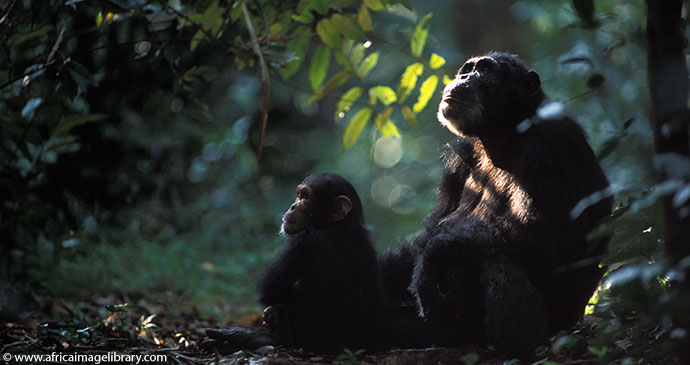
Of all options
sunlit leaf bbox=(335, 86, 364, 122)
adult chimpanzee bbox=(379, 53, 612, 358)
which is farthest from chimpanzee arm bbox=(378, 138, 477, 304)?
sunlit leaf bbox=(335, 86, 364, 122)

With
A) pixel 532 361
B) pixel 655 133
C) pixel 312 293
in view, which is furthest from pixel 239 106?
pixel 655 133

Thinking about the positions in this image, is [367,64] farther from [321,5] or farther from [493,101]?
[493,101]

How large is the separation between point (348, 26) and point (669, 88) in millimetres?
2312

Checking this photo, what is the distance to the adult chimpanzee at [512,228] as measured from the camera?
3.53m

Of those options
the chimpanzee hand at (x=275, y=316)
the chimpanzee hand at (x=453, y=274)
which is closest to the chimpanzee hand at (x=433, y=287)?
the chimpanzee hand at (x=453, y=274)

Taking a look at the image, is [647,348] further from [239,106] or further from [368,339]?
[239,106]

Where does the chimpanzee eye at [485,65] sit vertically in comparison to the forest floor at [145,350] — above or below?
above

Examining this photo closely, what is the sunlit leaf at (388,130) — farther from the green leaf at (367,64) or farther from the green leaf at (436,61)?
the green leaf at (436,61)

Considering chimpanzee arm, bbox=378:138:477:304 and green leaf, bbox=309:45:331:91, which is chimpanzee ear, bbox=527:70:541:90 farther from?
green leaf, bbox=309:45:331:91

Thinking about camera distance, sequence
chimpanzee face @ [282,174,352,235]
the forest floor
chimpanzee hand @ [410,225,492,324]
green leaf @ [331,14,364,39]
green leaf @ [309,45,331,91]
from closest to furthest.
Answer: the forest floor → chimpanzee hand @ [410,225,492,324] → chimpanzee face @ [282,174,352,235] → green leaf @ [331,14,364,39] → green leaf @ [309,45,331,91]

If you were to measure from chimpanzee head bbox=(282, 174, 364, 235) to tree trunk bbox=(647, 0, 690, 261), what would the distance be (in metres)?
2.05

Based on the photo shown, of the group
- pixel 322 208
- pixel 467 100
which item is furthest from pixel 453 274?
pixel 467 100

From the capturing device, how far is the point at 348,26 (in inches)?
164

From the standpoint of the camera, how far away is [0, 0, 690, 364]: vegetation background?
2939 mm
